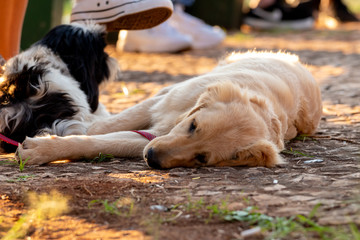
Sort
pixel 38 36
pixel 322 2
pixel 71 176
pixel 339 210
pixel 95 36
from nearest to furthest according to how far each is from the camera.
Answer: pixel 339 210
pixel 71 176
pixel 95 36
pixel 38 36
pixel 322 2

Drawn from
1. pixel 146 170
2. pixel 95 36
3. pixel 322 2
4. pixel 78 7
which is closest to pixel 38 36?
pixel 78 7

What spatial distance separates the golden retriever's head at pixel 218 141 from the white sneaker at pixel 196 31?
620cm

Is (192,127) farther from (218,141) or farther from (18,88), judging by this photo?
(18,88)

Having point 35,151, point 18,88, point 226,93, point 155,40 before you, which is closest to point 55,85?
point 18,88

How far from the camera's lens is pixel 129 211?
222 centimetres

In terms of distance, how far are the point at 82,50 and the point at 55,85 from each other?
44 cm

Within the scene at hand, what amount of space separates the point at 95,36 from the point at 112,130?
0.79m

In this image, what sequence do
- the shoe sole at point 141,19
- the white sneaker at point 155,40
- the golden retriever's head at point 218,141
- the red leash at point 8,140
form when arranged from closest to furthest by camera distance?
the golden retriever's head at point 218,141, the red leash at point 8,140, the shoe sole at point 141,19, the white sneaker at point 155,40

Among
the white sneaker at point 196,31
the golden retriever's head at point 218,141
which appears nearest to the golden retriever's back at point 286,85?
the golden retriever's head at point 218,141

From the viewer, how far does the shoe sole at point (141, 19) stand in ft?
14.0

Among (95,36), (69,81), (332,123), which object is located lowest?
(332,123)

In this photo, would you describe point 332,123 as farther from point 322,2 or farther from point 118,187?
point 322,2

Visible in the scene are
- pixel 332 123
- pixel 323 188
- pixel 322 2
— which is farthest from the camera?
pixel 322 2

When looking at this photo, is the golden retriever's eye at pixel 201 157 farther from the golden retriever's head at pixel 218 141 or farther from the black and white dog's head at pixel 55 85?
the black and white dog's head at pixel 55 85
